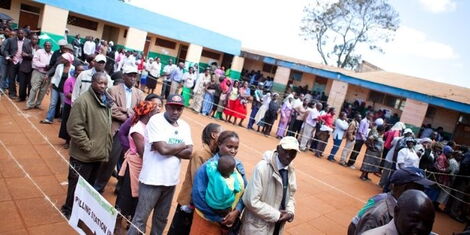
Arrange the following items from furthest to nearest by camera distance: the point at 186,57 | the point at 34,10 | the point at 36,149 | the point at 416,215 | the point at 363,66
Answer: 1. the point at 363,66
2. the point at 186,57
3. the point at 34,10
4. the point at 36,149
5. the point at 416,215

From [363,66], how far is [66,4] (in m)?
26.6

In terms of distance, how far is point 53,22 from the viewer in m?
17.0

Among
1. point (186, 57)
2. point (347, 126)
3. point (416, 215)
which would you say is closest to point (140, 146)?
point (416, 215)

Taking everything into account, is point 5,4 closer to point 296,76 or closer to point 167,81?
point 167,81

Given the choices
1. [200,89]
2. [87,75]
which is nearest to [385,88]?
[200,89]

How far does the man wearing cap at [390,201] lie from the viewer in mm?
2129

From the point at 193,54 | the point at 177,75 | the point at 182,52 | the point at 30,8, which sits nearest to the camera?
the point at 177,75

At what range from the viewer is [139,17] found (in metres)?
20.5

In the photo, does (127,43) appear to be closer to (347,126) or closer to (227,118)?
(227,118)

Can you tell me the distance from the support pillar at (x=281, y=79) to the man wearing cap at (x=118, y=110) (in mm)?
20963

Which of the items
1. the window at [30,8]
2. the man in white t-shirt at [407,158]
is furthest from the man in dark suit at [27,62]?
the window at [30,8]

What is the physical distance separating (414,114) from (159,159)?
18.4 metres

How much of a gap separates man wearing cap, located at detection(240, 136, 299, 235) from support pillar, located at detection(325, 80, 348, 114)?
19.3 m

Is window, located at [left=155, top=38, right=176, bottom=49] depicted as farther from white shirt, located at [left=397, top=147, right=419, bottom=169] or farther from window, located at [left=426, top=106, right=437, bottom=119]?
white shirt, located at [left=397, top=147, right=419, bottom=169]
